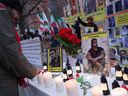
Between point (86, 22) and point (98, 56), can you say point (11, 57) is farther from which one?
point (86, 22)

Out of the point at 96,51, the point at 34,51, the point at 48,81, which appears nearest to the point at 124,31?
the point at 96,51

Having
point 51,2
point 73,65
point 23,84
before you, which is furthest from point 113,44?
point 51,2

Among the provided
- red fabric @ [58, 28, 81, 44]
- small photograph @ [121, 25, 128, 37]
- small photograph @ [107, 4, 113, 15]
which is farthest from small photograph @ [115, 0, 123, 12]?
red fabric @ [58, 28, 81, 44]

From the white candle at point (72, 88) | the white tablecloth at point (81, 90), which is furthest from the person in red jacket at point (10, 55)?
the white candle at point (72, 88)

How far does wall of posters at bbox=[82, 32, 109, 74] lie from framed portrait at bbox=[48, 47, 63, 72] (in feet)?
0.92

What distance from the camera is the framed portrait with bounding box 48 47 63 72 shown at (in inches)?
84.9

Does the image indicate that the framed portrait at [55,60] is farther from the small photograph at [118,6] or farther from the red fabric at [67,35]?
the small photograph at [118,6]

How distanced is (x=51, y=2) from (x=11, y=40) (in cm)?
736

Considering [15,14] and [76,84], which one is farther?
[15,14]

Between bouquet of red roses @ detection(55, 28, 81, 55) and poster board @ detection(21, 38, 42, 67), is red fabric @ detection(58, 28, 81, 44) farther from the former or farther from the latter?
poster board @ detection(21, 38, 42, 67)

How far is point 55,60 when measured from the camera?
7.16ft

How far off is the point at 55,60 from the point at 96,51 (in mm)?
479

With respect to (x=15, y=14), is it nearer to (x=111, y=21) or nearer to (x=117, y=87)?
(x=117, y=87)

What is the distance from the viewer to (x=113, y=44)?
2158mm
